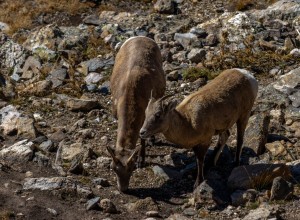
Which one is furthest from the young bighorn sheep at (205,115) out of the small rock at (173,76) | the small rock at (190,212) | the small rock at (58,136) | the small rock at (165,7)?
the small rock at (165,7)

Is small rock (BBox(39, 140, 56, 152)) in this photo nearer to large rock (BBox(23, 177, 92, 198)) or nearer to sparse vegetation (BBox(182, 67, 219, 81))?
large rock (BBox(23, 177, 92, 198))

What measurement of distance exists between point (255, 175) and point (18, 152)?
4.42m

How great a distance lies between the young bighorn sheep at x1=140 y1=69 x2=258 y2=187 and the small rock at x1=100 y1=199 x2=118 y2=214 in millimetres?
1180

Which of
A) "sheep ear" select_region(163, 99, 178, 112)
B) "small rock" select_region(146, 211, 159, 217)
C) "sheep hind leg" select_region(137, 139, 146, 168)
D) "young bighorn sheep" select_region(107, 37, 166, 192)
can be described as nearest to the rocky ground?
"small rock" select_region(146, 211, 159, 217)

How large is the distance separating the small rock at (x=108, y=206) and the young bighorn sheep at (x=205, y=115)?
1180mm

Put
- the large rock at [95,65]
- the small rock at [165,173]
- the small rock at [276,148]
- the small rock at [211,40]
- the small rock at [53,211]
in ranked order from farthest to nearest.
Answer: the small rock at [211,40] → the large rock at [95,65] → the small rock at [276,148] → the small rock at [165,173] → the small rock at [53,211]

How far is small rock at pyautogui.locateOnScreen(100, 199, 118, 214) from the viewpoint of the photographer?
10.2 metres

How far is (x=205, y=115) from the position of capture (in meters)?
10.9

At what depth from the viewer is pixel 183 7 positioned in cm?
2044

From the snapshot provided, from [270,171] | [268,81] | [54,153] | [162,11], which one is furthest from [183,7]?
[270,171]

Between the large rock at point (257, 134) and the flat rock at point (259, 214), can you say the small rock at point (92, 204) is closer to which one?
the flat rock at point (259, 214)

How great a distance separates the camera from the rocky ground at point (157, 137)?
10.4 m

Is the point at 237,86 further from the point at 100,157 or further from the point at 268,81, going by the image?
the point at 268,81

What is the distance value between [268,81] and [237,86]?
12.8ft
